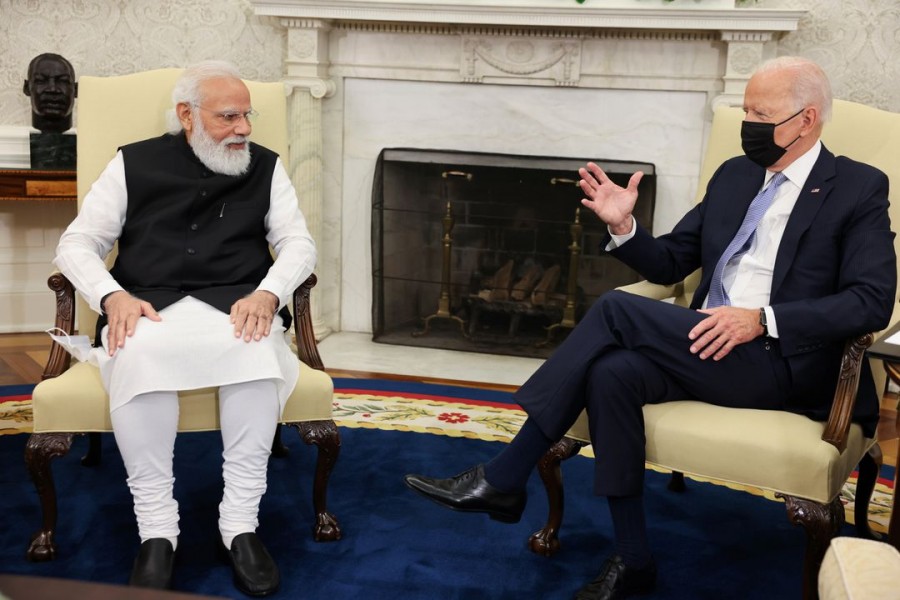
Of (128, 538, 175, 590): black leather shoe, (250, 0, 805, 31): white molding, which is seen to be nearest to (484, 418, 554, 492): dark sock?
(128, 538, 175, 590): black leather shoe

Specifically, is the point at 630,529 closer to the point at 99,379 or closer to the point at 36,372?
the point at 99,379

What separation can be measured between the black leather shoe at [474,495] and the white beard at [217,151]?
953 millimetres

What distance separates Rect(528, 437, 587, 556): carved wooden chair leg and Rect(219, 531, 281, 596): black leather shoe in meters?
0.66

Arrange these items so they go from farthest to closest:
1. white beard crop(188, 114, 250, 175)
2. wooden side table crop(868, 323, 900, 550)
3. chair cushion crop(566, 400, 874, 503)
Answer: white beard crop(188, 114, 250, 175)
chair cushion crop(566, 400, 874, 503)
wooden side table crop(868, 323, 900, 550)

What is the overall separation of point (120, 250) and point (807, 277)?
5.64ft

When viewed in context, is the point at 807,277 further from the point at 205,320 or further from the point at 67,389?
the point at 67,389

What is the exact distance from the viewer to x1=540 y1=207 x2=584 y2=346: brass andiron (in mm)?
4254

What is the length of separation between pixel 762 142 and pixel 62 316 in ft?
5.81

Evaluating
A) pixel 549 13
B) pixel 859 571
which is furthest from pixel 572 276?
pixel 859 571

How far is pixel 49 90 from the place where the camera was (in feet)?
13.1

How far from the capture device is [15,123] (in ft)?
14.6

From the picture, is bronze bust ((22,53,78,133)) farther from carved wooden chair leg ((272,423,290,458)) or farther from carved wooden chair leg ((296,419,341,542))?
carved wooden chair leg ((296,419,341,542))

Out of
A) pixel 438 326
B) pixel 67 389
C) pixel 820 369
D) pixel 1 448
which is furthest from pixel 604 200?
pixel 438 326

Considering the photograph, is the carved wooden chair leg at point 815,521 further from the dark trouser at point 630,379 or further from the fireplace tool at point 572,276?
the fireplace tool at point 572,276
